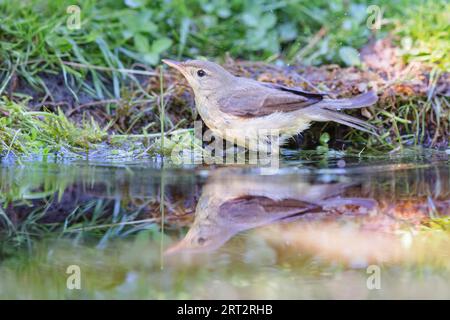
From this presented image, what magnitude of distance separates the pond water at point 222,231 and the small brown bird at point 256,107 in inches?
21.5

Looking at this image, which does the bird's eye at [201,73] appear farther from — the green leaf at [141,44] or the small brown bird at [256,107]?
the green leaf at [141,44]

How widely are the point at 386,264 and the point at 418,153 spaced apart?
321cm

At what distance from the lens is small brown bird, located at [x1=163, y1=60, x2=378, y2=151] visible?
6.56m

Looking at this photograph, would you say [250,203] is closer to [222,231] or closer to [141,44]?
[222,231]

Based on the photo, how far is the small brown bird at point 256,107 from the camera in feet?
21.5

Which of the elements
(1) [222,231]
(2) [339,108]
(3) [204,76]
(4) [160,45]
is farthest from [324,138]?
(1) [222,231]

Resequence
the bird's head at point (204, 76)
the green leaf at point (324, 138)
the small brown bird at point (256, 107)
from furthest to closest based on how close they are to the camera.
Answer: the green leaf at point (324, 138) → the bird's head at point (204, 76) → the small brown bird at point (256, 107)

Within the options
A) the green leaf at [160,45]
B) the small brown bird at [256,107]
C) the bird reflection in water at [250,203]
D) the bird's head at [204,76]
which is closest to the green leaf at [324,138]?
the small brown bird at [256,107]

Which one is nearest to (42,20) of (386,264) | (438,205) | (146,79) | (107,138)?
(146,79)

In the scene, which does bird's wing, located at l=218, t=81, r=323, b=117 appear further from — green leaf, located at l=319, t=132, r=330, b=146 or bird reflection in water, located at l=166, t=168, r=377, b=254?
bird reflection in water, located at l=166, t=168, r=377, b=254

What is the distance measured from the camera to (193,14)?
876 centimetres

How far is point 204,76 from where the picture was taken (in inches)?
269

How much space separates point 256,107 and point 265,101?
9 centimetres

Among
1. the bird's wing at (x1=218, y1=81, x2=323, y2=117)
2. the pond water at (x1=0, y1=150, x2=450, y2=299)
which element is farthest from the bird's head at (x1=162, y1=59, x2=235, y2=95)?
the pond water at (x1=0, y1=150, x2=450, y2=299)
